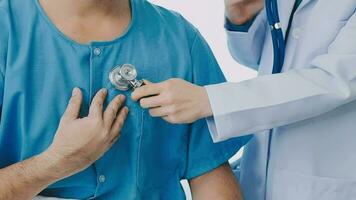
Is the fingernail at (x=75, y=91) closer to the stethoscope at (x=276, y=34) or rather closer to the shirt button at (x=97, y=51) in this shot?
the shirt button at (x=97, y=51)

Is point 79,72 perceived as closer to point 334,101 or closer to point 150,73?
point 150,73

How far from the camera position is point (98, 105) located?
3.98ft

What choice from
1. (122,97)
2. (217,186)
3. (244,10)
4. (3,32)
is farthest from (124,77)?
(244,10)

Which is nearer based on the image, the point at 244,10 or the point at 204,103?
the point at 204,103

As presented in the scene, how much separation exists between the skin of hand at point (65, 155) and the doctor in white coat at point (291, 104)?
11 cm

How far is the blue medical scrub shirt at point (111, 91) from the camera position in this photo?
1.25 metres

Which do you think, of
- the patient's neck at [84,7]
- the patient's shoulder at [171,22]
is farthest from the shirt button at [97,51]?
the patient's shoulder at [171,22]

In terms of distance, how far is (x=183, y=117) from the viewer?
1.25 metres

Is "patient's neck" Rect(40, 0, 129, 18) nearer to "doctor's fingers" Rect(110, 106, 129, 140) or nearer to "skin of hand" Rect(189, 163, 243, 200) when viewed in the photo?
"doctor's fingers" Rect(110, 106, 129, 140)

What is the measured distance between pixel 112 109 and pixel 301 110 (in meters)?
0.43

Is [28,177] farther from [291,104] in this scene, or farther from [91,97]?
[291,104]

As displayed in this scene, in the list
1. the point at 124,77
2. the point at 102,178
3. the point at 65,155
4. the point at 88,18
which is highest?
the point at 88,18

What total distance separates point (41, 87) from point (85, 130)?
16 centimetres

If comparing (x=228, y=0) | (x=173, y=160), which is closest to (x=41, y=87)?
(x=173, y=160)
